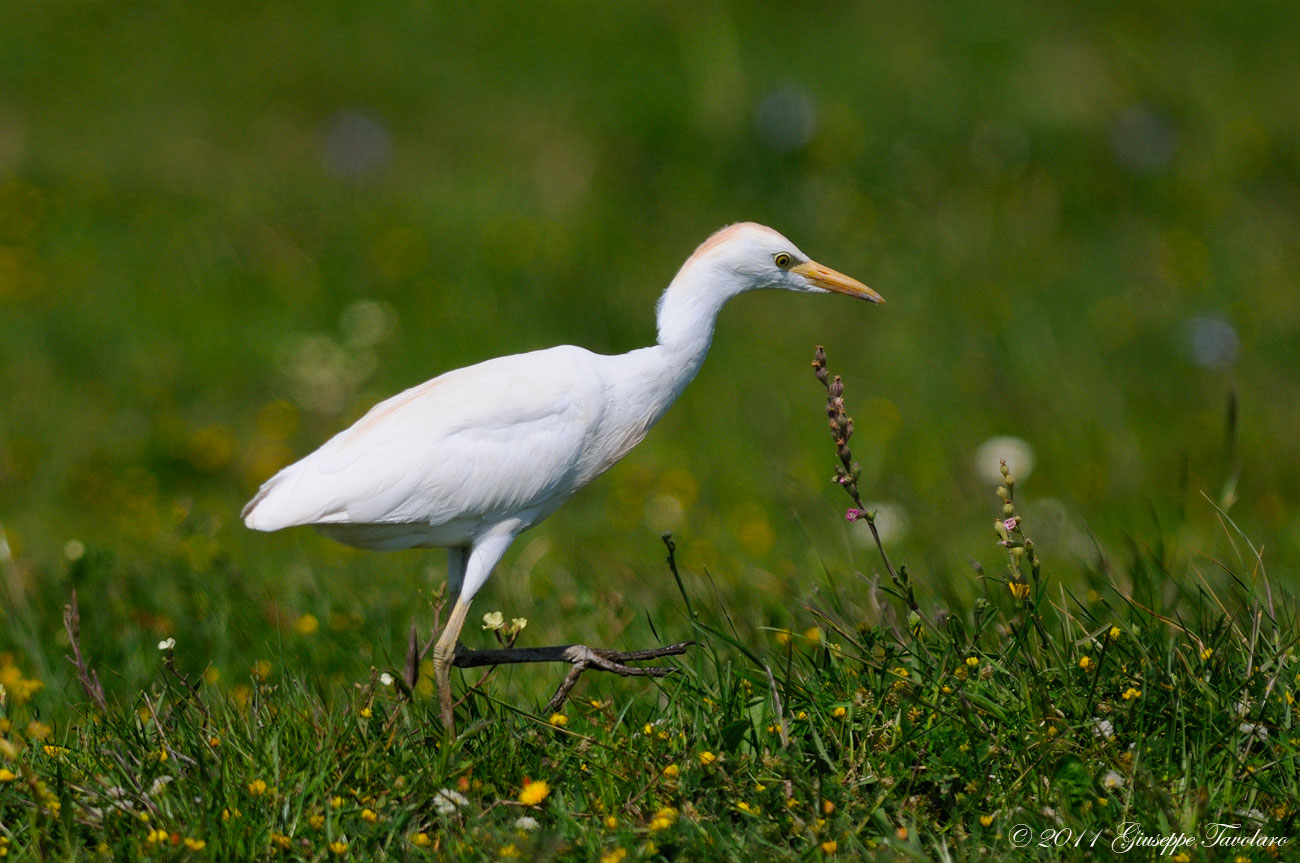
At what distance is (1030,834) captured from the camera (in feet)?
9.65

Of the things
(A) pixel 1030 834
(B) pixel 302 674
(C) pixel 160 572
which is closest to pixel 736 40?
(C) pixel 160 572

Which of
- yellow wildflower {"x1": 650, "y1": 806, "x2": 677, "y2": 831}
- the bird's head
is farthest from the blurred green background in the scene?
yellow wildflower {"x1": 650, "y1": 806, "x2": 677, "y2": 831}

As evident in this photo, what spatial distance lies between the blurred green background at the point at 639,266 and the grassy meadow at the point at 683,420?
34 mm

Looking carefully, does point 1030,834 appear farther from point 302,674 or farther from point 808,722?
point 302,674

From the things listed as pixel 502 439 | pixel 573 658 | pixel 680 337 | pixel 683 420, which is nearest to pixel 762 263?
pixel 680 337

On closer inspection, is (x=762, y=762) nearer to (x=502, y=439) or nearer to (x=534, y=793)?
(x=534, y=793)

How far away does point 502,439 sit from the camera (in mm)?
3795

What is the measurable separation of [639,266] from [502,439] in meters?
5.32

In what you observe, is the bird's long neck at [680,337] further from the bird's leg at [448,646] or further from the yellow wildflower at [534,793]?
the yellow wildflower at [534,793]

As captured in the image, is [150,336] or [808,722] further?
[150,336]

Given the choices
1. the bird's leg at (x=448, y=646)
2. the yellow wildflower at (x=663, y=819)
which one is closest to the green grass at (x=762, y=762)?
the yellow wildflower at (x=663, y=819)

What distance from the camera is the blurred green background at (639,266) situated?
672 centimetres

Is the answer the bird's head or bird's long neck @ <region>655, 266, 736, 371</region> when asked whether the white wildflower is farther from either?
the bird's head

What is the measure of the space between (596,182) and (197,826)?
23.7ft
